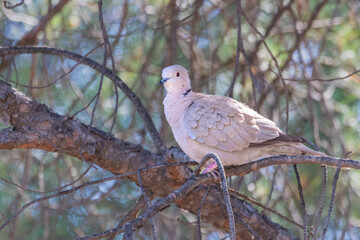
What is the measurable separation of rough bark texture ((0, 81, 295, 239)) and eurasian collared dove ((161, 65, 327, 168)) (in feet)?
0.55

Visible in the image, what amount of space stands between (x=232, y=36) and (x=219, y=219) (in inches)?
72.2

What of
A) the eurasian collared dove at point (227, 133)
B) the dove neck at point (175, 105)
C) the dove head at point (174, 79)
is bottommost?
the eurasian collared dove at point (227, 133)

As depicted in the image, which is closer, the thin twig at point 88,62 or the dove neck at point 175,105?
the thin twig at point 88,62

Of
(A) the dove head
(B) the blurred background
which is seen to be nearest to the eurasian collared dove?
(A) the dove head

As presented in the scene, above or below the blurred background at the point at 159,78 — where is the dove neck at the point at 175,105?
below

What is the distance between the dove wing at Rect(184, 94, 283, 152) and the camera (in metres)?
2.85

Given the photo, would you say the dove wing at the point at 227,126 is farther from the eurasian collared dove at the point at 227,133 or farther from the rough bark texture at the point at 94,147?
the rough bark texture at the point at 94,147

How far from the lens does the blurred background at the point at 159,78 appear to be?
393 cm

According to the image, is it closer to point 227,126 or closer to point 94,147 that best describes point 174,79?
point 227,126

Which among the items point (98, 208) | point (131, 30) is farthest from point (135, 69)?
point (98, 208)

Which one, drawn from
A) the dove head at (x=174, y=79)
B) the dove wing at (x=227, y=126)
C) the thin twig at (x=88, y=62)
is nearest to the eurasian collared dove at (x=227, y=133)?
the dove wing at (x=227, y=126)

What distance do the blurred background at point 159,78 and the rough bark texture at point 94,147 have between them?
0.65 meters

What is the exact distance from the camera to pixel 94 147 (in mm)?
2938

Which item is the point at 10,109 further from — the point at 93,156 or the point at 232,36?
the point at 232,36
